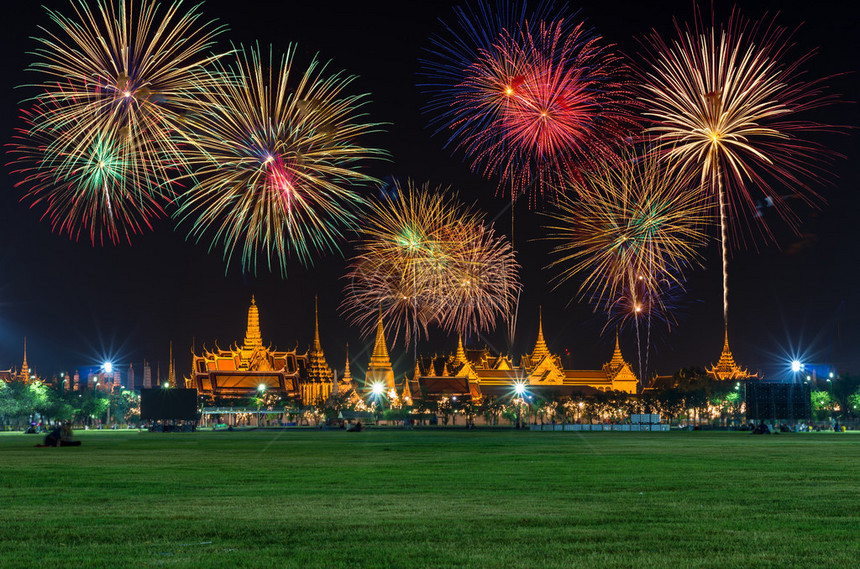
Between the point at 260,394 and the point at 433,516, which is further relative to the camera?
the point at 260,394

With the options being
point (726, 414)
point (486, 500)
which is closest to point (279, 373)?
point (726, 414)

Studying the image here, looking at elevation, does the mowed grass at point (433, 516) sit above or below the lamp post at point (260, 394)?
above

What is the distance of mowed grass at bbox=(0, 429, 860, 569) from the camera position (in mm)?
13484

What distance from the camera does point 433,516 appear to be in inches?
710

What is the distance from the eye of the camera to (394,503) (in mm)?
20562

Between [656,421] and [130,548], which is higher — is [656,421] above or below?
below

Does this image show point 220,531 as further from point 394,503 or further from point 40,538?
point 394,503

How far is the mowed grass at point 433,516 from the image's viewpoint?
13484mm

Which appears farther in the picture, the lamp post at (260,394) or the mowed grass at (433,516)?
the lamp post at (260,394)

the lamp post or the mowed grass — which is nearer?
the mowed grass

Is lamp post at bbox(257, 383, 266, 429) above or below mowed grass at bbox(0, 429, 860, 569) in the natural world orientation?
below

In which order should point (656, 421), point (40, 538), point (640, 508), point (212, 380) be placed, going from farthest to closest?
point (212, 380) → point (656, 421) → point (640, 508) → point (40, 538)

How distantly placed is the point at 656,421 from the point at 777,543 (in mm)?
104397

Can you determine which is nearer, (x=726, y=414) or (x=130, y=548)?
(x=130, y=548)
